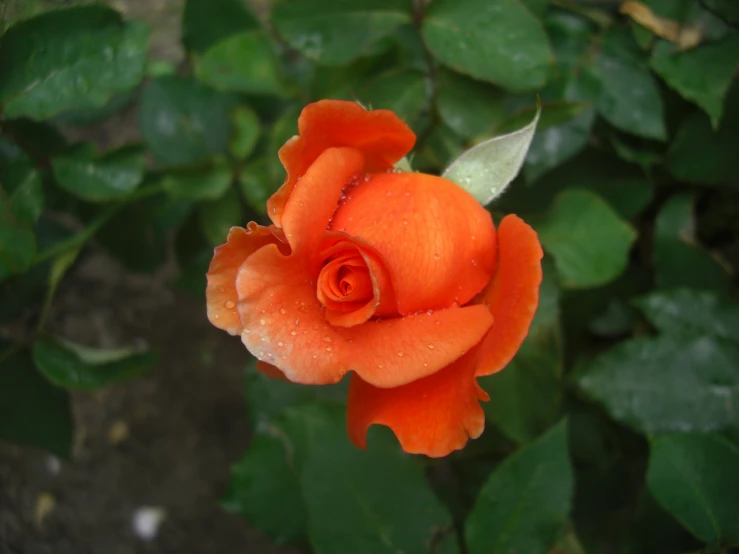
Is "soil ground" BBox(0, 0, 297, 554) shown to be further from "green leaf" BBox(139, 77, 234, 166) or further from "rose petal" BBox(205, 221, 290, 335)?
"rose petal" BBox(205, 221, 290, 335)

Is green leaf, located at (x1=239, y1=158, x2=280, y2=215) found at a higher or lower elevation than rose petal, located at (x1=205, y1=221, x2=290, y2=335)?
lower

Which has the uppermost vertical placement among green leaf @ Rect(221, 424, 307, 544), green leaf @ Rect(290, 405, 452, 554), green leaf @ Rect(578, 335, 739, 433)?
green leaf @ Rect(578, 335, 739, 433)

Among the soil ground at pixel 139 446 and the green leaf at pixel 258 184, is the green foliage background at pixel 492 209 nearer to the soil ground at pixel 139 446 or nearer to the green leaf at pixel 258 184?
the green leaf at pixel 258 184

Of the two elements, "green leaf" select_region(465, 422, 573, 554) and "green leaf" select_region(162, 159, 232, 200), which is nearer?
"green leaf" select_region(465, 422, 573, 554)

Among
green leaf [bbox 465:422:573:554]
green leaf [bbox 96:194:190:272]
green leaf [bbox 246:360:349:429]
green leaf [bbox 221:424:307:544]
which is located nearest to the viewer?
green leaf [bbox 465:422:573:554]

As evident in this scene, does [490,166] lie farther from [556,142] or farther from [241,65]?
[241,65]

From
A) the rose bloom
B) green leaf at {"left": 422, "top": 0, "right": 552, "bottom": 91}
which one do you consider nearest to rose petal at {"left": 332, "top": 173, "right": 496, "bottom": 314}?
the rose bloom

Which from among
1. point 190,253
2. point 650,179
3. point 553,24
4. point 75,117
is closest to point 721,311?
point 650,179
